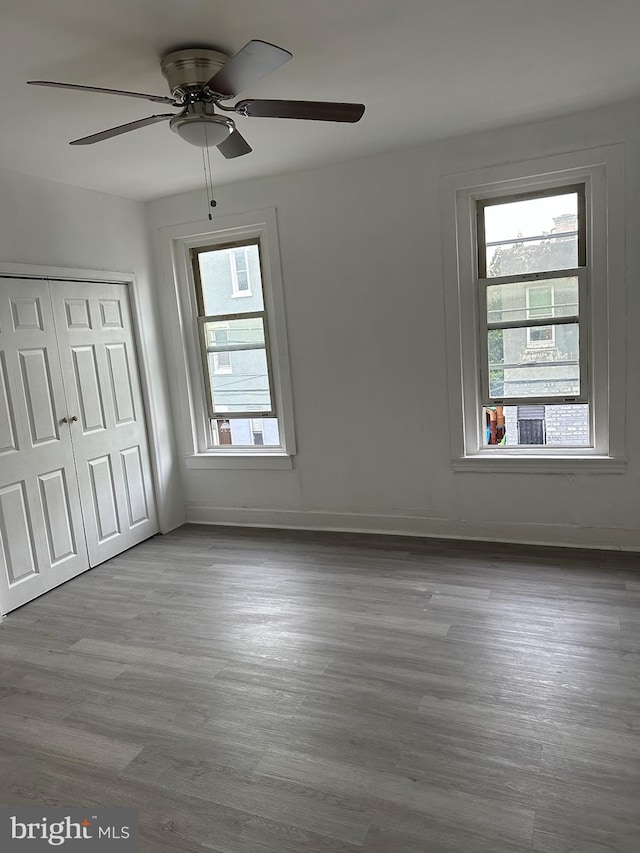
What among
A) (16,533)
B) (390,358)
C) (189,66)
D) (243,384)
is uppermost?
(189,66)

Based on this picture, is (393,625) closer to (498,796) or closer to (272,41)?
(498,796)

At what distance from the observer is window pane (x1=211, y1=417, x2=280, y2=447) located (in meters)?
4.71

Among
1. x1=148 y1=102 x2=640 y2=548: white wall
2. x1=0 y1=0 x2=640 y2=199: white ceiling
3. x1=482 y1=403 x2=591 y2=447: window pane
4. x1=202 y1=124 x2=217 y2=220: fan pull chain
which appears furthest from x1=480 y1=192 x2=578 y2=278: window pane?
x1=202 y1=124 x2=217 y2=220: fan pull chain

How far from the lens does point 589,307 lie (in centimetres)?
362

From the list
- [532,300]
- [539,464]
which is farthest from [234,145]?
[539,464]

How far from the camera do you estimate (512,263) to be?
3789mm

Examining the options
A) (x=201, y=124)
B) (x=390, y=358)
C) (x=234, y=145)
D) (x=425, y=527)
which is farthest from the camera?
(x=425, y=527)

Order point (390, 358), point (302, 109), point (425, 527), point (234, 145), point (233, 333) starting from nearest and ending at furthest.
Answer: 1. point (302, 109)
2. point (234, 145)
3. point (390, 358)
4. point (425, 527)
5. point (233, 333)

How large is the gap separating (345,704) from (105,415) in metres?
2.82

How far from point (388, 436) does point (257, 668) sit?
2.03m

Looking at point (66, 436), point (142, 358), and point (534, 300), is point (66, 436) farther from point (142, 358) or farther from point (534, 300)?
point (534, 300)

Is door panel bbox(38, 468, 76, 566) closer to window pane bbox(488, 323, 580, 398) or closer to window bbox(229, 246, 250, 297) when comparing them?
window bbox(229, 246, 250, 297)

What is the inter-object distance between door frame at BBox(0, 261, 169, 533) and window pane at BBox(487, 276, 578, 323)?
2.64 meters

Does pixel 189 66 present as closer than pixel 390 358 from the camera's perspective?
Yes
